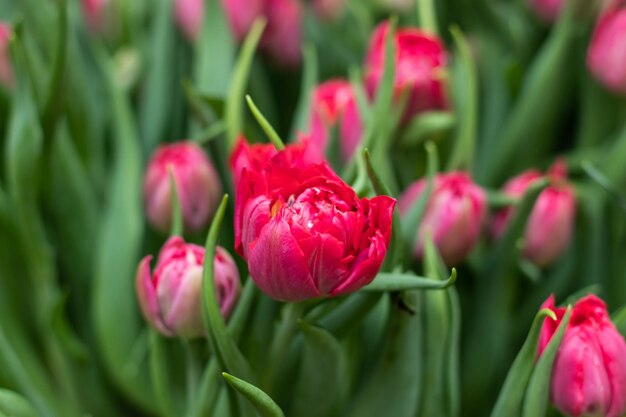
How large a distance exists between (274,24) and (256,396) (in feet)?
1.28

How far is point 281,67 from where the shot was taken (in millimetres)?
782

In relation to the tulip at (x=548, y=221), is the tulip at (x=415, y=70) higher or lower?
higher

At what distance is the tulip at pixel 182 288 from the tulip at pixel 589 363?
163mm

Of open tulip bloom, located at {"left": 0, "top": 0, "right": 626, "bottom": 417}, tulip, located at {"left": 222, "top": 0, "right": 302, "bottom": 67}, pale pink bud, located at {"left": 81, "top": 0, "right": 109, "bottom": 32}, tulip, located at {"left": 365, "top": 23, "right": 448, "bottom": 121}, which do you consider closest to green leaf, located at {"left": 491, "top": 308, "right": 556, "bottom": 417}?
open tulip bloom, located at {"left": 0, "top": 0, "right": 626, "bottom": 417}

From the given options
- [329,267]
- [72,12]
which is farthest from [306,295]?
[72,12]

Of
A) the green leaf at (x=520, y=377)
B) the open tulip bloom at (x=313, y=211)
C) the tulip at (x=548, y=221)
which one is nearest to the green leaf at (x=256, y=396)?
the open tulip bloom at (x=313, y=211)

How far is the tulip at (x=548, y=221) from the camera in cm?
61

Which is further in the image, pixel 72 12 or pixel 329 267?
pixel 72 12

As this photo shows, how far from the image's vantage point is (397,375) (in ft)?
1.74

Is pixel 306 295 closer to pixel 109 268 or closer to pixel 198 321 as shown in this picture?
pixel 198 321

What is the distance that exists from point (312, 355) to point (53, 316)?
0.69 feet

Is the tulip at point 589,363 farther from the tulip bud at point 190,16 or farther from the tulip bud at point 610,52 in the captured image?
the tulip bud at point 190,16

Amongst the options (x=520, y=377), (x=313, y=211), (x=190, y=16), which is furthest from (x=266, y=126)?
(x=190, y=16)

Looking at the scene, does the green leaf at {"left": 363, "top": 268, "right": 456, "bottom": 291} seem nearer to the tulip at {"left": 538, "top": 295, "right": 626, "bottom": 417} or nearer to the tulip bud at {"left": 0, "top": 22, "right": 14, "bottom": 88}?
the tulip at {"left": 538, "top": 295, "right": 626, "bottom": 417}
